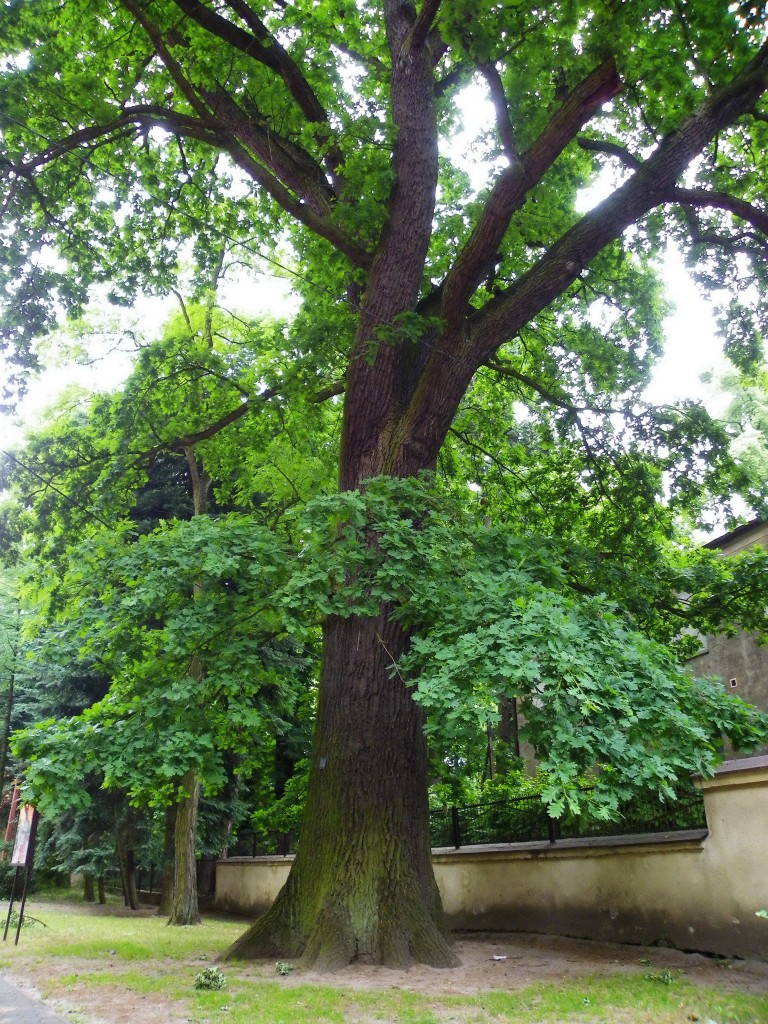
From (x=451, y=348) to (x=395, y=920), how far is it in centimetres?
575

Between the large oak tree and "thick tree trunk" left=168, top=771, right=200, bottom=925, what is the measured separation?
7602mm

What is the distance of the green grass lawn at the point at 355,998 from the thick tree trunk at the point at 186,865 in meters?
6.70

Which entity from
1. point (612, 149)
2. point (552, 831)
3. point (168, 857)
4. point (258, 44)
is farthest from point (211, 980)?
point (168, 857)

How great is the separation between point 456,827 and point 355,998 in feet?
21.1

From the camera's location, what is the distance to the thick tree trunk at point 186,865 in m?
14.2

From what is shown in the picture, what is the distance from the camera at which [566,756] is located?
5.39m

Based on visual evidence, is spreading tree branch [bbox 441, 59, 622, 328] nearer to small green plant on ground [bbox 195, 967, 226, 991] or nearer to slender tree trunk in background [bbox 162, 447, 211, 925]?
slender tree trunk in background [bbox 162, 447, 211, 925]

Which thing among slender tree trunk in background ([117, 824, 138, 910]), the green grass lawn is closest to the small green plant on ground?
the green grass lawn

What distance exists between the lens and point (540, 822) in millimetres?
10461

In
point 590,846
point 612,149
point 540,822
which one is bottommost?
point 590,846

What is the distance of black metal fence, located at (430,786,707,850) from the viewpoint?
819 centimetres

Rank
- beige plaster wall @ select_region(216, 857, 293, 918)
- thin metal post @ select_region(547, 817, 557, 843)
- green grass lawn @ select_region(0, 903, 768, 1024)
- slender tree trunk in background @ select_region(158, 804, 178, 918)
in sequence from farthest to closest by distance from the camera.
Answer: slender tree trunk in background @ select_region(158, 804, 178, 918), beige plaster wall @ select_region(216, 857, 293, 918), thin metal post @ select_region(547, 817, 557, 843), green grass lawn @ select_region(0, 903, 768, 1024)

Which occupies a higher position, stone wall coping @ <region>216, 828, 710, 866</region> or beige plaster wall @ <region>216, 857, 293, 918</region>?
stone wall coping @ <region>216, 828, 710, 866</region>

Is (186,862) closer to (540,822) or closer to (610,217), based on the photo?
(540,822)
